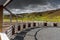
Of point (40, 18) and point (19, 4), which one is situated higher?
point (19, 4)

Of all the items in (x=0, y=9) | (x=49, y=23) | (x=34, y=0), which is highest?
(x=34, y=0)

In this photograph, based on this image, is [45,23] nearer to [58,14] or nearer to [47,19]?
[47,19]

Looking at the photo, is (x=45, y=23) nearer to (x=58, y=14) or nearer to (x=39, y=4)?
(x=58, y=14)

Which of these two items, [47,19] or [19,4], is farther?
[19,4]

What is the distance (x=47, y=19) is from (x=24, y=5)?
5187 mm

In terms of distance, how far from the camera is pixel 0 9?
6.44m

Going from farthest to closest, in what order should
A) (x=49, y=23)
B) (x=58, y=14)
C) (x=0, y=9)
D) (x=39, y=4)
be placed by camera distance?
(x=39, y=4), (x=58, y=14), (x=49, y=23), (x=0, y=9)

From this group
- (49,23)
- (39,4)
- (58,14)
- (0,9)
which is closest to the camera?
(0,9)

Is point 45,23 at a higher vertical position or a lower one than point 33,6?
lower

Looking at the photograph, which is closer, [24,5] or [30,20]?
[30,20]

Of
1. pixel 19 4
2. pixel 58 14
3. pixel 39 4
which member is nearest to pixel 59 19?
pixel 58 14

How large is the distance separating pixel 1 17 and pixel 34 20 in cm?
551

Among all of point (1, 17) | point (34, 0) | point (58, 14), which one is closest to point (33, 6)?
point (34, 0)

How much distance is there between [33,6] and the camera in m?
16.3
